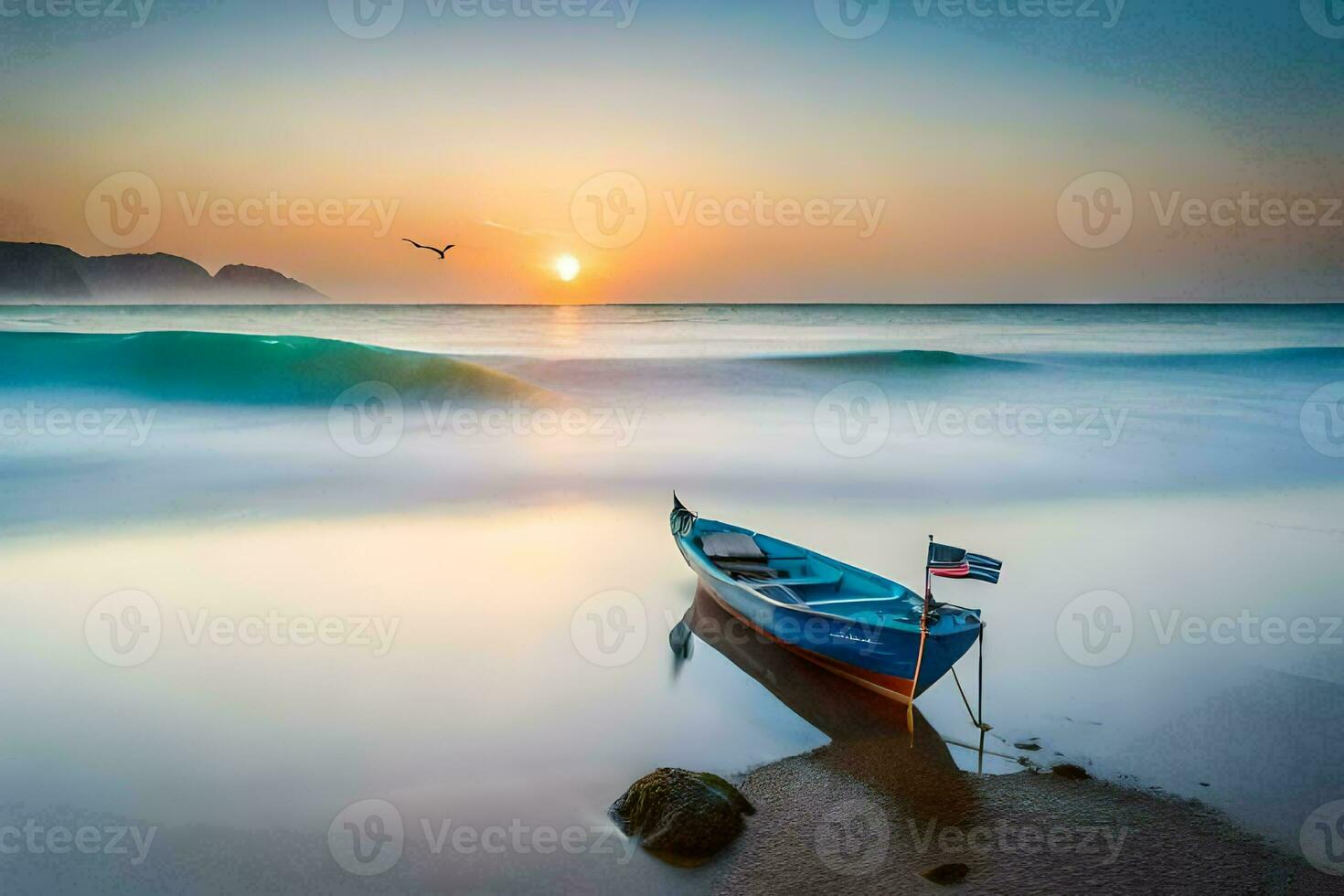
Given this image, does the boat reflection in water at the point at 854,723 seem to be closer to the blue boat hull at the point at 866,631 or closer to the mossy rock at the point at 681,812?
the blue boat hull at the point at 866,631

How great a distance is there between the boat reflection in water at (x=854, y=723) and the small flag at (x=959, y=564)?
1.19m

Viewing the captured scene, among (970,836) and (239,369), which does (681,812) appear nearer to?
(970,836)

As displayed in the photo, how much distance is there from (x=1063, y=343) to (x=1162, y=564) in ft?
135

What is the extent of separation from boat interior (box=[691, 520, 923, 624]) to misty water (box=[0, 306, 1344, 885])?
732 mm

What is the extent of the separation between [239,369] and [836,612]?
32.1 meters

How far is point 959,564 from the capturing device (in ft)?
25.1

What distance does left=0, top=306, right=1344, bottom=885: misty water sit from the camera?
6.82 m

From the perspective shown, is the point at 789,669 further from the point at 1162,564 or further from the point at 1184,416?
the point at 1184,416

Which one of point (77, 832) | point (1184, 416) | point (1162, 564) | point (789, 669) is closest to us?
point (77, 832)

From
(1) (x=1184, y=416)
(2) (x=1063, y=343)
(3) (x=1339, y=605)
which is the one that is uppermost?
(2) (x=1063, y=343)

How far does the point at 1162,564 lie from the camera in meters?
11.4

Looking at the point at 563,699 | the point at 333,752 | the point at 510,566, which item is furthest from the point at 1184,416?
the point at 333,752

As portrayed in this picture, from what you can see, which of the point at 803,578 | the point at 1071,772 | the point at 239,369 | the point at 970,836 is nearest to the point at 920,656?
the point at 1071,772

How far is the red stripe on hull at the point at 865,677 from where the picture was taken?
7.65 metres
